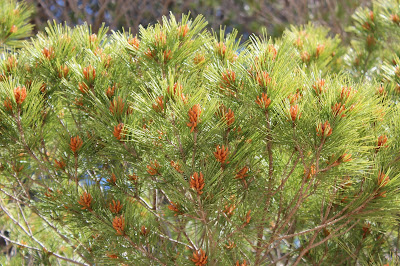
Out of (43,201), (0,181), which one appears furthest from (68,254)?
(43,201)

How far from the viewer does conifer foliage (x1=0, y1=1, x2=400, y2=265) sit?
0.74 metres

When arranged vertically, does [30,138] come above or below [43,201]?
above

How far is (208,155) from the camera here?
767 millimetres

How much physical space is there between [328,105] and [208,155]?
0.70 ft

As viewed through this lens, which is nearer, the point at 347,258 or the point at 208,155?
the point at 208,155

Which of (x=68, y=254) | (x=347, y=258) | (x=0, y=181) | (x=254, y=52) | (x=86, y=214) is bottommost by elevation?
(x=347, y=258)

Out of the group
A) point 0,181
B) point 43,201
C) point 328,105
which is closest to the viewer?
point 328,105

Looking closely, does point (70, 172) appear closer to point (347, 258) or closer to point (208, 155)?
point (208, 155)

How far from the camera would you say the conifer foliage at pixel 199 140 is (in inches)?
29.2

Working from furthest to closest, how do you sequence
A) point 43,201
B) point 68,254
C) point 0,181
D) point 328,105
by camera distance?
point 68,254, point 0,181, point 43,201, point 328,105

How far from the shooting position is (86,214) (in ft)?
2.85

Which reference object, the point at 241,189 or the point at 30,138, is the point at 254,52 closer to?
the point at 241,189

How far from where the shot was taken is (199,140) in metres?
0.75

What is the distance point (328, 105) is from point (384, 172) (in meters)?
0.20
